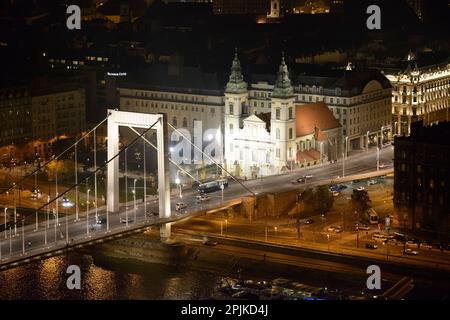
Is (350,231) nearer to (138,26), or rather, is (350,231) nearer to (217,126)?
(217,126)

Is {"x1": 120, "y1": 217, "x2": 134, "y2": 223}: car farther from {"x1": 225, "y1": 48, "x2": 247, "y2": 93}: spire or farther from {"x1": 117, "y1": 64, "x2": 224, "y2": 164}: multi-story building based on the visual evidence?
{"x1": 225, "y1": 48, "x2": 247, "y2": 93}: spire

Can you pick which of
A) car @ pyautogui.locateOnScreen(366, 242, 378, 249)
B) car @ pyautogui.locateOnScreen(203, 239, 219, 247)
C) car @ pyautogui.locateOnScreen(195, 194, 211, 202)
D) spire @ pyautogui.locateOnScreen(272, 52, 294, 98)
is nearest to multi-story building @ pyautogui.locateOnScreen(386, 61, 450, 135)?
spire @ pyautogui.locateOnScreen(272, 52, 294, 98)

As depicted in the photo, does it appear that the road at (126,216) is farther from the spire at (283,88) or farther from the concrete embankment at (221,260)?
the spire at (283,88)

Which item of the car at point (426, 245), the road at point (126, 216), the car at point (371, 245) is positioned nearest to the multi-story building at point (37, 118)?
the road at point (126, 216)

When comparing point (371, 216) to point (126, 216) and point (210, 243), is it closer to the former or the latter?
point (210, 243)

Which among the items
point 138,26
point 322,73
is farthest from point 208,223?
point 138,26
